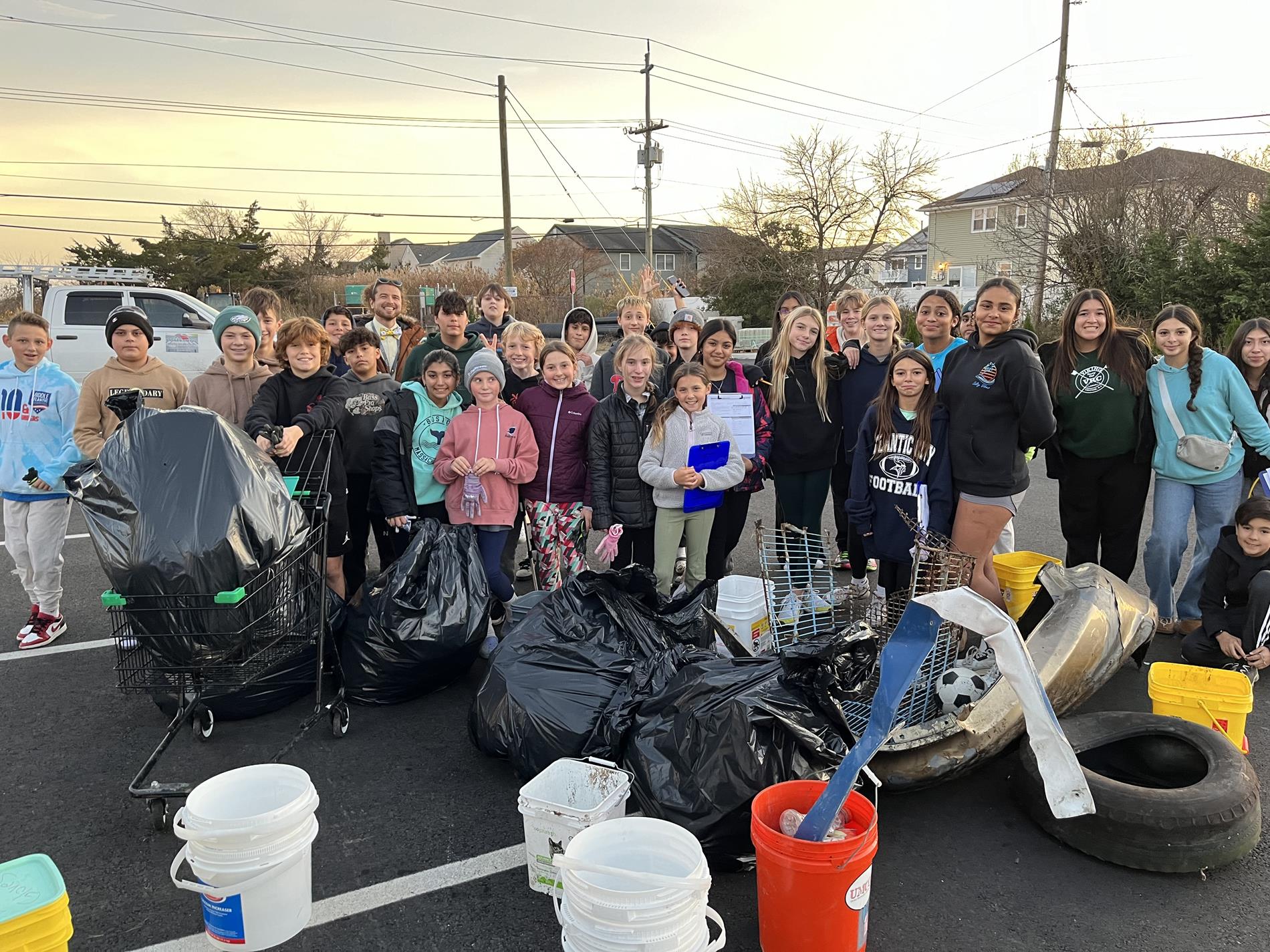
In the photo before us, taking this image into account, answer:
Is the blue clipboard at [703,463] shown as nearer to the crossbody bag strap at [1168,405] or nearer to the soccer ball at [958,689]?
the soccer ball at [958,689]

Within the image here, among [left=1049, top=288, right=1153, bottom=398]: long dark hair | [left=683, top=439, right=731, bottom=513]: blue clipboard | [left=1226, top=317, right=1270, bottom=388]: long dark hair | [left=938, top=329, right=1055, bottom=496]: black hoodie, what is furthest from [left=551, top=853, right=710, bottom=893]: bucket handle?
[left=1226, top=317, right=1270, bottom=388]: long dark hair

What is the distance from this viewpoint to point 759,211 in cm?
3431

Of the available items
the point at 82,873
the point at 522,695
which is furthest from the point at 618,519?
the point at 82,873

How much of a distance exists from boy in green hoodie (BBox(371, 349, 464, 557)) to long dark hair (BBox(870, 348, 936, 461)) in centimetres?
237

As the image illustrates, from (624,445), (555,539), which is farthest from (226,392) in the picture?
(624,445)

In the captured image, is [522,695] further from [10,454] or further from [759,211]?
[759,211]

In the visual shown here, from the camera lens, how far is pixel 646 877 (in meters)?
1.93

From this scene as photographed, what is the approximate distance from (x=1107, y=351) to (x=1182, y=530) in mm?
1095

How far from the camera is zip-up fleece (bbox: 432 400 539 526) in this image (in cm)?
445

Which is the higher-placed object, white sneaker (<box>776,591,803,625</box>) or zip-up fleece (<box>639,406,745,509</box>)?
zip-up fleece (<box>639,406,745,509</box>)

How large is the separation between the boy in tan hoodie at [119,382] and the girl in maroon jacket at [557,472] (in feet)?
6.65

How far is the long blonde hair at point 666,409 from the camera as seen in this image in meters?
4.57

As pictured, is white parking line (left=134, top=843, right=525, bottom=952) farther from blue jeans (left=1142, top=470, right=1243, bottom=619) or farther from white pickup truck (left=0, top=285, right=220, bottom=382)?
white pickup truck (left=0, top=285, right=220, bottom=382)

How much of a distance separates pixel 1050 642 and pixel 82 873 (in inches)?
145
